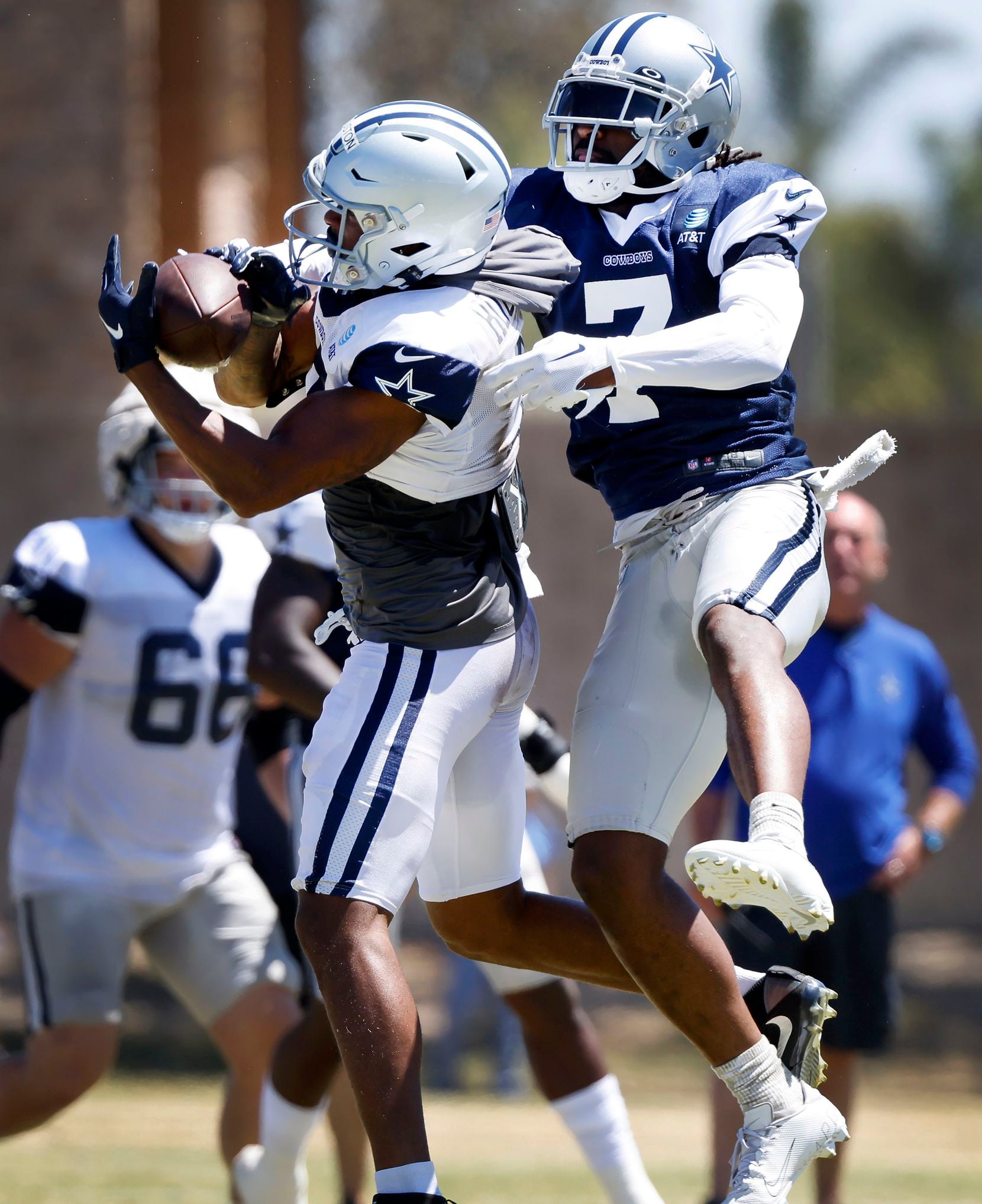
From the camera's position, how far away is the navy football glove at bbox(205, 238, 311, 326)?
3.46m

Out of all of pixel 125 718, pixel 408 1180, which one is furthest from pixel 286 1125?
pixel 408 1180

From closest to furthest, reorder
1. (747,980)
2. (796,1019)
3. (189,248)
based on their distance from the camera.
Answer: (796,1019) < (747,980) < (189,248)

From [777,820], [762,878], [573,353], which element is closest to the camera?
[762,878]

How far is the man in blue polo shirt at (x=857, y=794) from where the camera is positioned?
20.0ft

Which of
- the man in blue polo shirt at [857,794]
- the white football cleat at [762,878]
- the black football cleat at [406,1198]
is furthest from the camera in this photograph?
the man in blue polo shirt at [857,794]

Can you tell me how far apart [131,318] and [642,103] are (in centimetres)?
114

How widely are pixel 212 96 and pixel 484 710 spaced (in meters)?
9.56

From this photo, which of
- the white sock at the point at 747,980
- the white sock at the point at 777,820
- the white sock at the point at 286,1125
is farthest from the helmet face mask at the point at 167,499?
the white sock at the point at 777,820

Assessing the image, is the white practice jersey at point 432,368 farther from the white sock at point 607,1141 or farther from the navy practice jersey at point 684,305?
the white sock at point 607,1141

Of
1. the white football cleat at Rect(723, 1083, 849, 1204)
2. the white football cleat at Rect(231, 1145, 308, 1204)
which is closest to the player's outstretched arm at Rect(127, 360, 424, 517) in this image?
the white football cleat at Rect(723, 1083, 849, 1204)

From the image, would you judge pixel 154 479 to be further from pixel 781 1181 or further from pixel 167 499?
pixel 781 1181

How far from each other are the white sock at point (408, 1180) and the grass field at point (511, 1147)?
3.11 m

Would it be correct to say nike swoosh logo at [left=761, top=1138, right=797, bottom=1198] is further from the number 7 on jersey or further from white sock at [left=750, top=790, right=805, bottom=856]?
the number 7 on jersey

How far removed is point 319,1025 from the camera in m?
4.76
